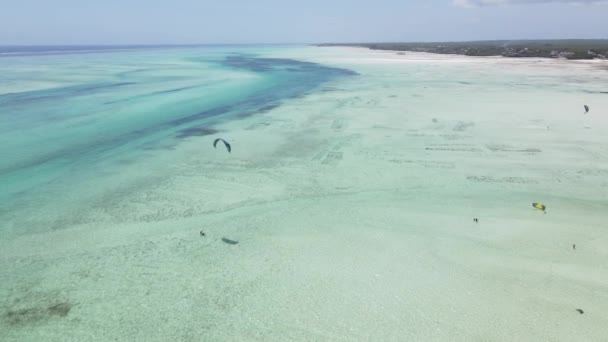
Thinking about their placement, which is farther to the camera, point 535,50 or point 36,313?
point 535,50

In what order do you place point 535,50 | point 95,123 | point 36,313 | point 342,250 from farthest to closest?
1. point 535,50
2. point 95,123
3. point 342,250
4. point 36,313

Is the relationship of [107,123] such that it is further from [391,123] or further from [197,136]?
[391,123]

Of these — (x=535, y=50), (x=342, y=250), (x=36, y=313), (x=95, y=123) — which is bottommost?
(x=36, y=313)

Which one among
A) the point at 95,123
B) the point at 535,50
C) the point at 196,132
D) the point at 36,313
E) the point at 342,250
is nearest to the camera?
the point at 36,313

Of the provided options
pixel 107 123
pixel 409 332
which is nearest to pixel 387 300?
pixel 409 332

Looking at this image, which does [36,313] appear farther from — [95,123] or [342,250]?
[95,123]

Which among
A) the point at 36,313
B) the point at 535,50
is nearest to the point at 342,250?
the point at 36,313

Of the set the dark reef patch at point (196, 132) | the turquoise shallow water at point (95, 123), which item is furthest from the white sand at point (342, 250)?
the dark reef patch at point (196, 132)

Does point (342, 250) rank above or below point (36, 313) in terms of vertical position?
above
